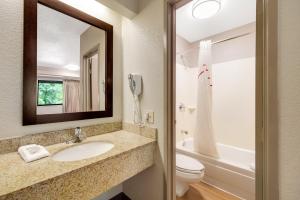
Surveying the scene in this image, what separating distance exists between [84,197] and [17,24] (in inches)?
47.6

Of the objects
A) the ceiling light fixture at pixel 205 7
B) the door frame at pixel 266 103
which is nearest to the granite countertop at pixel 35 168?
the door frame at pixel 266 103

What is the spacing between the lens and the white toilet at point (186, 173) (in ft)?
5.10

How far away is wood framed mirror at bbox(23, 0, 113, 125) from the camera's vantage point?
1.01 meters

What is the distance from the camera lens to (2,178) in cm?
65

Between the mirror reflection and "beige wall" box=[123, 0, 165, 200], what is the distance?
1.03ft

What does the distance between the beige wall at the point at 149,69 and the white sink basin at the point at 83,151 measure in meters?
0.41

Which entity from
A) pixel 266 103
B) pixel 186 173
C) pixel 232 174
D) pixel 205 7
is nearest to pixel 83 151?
pixel 186 173

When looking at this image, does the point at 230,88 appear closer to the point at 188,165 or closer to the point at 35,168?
the point at 188,165

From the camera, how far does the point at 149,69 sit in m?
1.32

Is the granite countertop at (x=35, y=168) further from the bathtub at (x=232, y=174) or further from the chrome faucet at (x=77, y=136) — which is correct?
the bathtub at (x=232, y=174)

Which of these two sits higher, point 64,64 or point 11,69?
point 64,64

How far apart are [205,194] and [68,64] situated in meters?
2.11

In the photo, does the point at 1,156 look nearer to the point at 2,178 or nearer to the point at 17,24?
the point at 2,178

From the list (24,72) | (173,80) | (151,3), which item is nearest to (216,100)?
(173,80)
